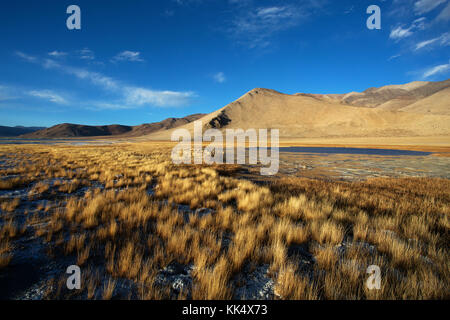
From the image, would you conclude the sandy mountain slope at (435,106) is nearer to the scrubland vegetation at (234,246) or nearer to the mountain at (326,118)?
the mountain at (326,118)

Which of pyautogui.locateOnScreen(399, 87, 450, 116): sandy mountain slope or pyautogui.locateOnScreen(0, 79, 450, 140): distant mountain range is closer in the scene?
pyautogui.locateOnScreen(0, 79, 450, 140): distant mountain range

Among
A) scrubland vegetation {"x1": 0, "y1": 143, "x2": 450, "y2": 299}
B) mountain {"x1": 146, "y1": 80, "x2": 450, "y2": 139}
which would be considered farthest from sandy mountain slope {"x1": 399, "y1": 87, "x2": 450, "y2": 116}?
scrubland vegetation {"x1": 0, "y1": 143, "x2": 450, "y2": 299}

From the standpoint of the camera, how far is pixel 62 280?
208cm

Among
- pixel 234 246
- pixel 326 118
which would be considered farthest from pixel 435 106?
pixel 234 246

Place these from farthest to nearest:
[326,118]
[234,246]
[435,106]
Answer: [435,106], [326,118], [234,246]

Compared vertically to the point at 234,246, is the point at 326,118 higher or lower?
higher

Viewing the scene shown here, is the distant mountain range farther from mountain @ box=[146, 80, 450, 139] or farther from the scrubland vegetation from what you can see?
the scrubland vegetation

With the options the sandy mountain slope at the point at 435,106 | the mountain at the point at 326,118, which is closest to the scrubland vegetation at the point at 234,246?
the mountain at the point at 326,118

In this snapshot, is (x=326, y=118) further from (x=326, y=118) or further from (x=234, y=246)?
(x=234, y=246)

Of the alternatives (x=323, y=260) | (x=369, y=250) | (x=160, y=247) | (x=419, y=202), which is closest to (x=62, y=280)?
(x=160, y=247)

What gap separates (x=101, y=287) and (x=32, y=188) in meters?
6.91

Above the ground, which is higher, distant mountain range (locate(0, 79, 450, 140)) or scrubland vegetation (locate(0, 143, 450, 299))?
distant mountain range (locate(0, 79, 450, 140))
